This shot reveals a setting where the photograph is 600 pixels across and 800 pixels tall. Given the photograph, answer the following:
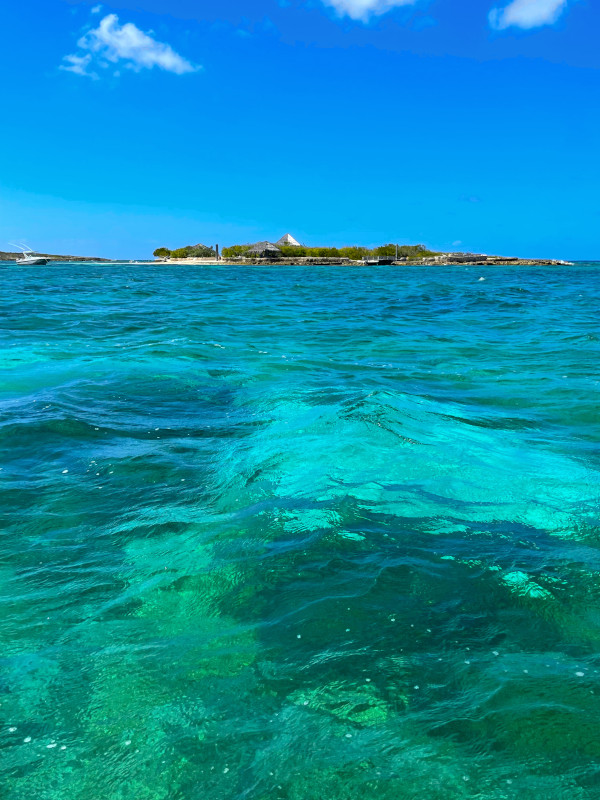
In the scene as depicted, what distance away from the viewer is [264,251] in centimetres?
7138

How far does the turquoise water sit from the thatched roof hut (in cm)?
6691

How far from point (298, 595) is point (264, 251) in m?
71.3

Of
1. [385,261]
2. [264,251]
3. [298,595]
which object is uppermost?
[264,251]

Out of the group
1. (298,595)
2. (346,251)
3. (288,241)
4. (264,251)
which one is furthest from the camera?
(346,251)

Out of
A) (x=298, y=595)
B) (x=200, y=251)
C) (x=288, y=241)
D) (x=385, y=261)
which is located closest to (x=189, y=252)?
(x=200, y=251)

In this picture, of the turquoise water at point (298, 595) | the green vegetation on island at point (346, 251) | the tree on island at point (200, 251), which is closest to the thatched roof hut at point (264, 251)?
the green vegetation on island at point (346, 251)

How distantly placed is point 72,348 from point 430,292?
58.0 feet

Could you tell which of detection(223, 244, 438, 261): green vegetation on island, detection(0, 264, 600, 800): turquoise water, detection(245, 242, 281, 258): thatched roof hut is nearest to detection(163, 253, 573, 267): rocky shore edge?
detection(245, 242, 281, 258): thatched roof hut

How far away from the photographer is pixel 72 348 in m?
10.1

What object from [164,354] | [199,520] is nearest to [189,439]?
[199,520]

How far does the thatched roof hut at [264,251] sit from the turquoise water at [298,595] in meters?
66.9

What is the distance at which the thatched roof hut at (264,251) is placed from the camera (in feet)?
234

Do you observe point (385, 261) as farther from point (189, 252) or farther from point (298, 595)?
point (298, 595)

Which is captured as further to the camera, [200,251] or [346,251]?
[346,251]
